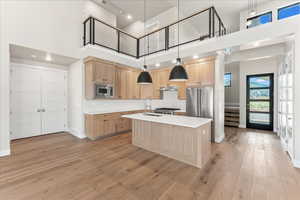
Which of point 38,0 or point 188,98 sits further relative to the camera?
point 188,98

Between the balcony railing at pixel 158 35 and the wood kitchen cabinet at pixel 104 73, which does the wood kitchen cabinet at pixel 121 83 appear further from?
the balcony railing at pixel 158 35

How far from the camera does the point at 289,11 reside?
4.54 m

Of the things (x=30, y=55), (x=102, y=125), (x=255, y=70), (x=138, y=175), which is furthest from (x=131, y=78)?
(x=255, y=70)

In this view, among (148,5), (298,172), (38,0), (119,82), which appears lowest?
(298,172)

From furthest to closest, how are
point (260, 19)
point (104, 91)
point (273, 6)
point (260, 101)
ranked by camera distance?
point (260, 101), point (260, 19), point (273, 6), point (104, 91)

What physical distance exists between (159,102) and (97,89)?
9.89 ft

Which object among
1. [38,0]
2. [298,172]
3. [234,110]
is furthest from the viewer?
[234,110]

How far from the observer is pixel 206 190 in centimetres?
198

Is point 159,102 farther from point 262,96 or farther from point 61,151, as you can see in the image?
point 262,96

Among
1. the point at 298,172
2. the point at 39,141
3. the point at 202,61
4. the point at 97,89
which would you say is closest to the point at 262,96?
the point at 202,61

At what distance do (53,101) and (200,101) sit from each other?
18.5 feet

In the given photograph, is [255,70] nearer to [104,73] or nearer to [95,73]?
[104,73]

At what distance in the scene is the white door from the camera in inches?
169

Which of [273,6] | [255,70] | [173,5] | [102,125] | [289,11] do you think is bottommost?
[102,125]
